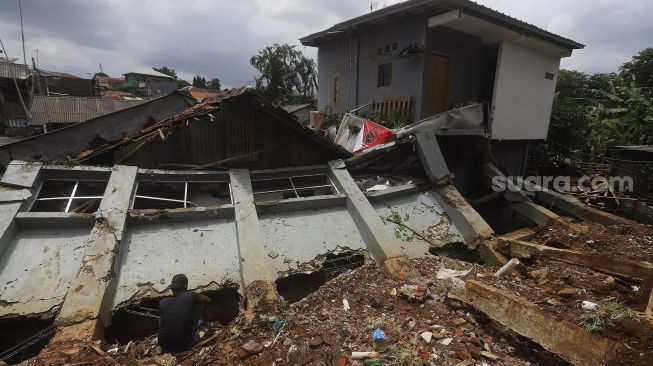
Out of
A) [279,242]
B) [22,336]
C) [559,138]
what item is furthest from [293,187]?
[559,138]

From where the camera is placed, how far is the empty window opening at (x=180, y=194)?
237 inches

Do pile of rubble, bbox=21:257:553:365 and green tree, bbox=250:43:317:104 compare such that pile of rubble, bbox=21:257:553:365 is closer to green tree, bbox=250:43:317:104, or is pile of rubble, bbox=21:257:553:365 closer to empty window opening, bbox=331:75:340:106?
empty window opening, bbox=331:75:340:106

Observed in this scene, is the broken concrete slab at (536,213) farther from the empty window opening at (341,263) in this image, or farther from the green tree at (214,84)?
the green tree at (214,84)

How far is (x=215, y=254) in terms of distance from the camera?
5.03m

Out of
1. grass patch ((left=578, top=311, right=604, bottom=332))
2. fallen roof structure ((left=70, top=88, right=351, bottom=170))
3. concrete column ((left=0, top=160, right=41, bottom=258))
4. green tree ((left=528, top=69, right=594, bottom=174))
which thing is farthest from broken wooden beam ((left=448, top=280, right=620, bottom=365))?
green tree ((left=528, top=69, right=594, bottom=174))

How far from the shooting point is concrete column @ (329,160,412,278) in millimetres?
5273

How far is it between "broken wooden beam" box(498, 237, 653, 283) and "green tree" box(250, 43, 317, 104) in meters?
27.8

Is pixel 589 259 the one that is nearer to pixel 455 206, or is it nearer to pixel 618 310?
pixel 618 310

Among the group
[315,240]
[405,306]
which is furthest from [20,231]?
[405,306]

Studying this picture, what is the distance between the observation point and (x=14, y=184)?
5.17 metres

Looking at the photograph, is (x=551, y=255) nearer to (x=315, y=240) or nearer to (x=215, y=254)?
Answer: (x=315, y=240)

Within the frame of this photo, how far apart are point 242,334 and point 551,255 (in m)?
5.09

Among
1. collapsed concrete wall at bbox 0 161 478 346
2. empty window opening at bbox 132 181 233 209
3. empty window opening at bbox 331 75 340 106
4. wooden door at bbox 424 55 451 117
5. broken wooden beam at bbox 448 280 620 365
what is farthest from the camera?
empty window opening at bbox 331 75 340 106

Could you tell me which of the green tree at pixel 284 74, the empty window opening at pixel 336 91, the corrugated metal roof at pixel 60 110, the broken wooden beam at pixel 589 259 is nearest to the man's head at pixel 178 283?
the broken wooden beam at pixel 589 259
